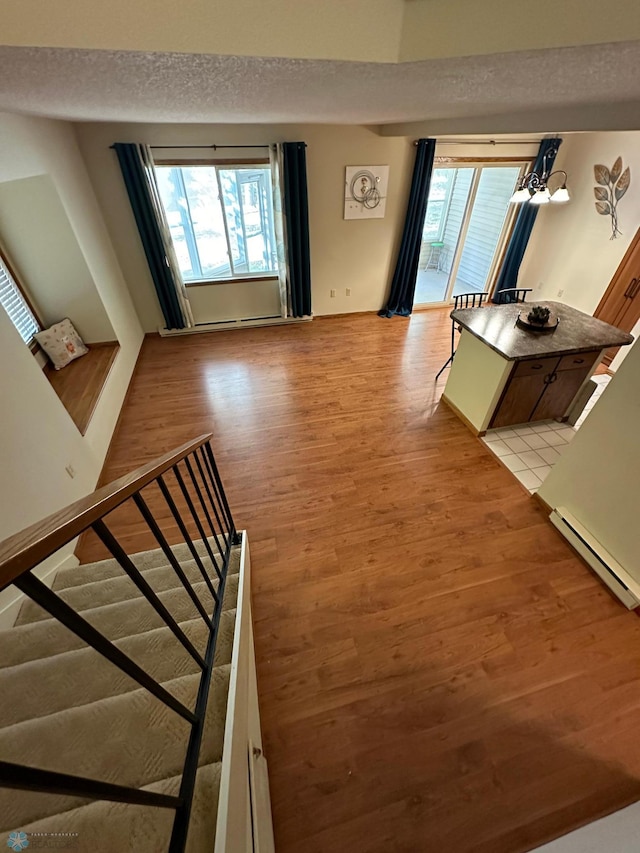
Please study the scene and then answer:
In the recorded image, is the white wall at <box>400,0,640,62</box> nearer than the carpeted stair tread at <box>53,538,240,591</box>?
Yes

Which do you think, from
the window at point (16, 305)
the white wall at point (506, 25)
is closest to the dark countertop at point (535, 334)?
the white wall at point (506, 25)

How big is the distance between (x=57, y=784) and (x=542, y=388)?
350cm

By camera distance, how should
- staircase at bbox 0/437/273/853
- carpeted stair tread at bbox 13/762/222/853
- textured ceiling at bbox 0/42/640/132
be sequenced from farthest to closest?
textured ceiling at bbox 0/42/640/132 → carpeted stair tread at bbox 13/762/222/853 → staircase at bbox 0/437/273/853

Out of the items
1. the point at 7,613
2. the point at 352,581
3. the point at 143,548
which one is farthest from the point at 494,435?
the point at 7,613

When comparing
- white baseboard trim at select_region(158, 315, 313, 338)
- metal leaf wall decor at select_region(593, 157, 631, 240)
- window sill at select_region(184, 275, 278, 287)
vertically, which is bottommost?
white baseboard trim at select_region(158, 315, 313, 338)

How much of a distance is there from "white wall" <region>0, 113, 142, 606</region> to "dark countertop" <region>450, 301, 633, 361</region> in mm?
3173

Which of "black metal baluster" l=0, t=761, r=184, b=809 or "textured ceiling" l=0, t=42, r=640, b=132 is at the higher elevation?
"textured ceiling" l=0, t=42, r=640, b=132

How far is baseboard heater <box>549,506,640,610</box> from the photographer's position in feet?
6.36

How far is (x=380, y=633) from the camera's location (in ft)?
6.18

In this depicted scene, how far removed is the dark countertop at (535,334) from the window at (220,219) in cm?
286

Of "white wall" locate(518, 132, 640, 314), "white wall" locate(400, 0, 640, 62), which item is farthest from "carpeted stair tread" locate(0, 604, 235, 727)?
"white wall" locate(518, 132, 640, 314)

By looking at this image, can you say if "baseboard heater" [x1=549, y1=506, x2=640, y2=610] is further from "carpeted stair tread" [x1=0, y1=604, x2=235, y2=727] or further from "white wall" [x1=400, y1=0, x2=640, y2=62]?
"white wall" [x1=400, y1=0, x2=640, y2=62]

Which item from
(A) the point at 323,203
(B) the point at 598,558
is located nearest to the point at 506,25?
(B) the point at 598,558

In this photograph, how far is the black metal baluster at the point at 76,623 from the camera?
41 cm
